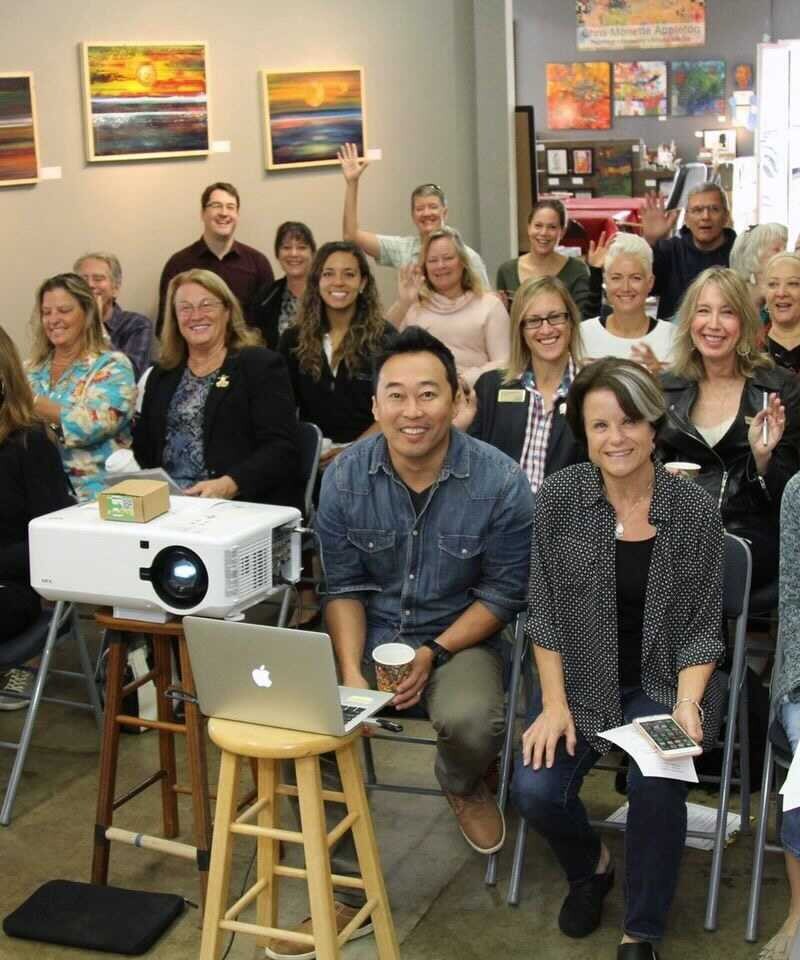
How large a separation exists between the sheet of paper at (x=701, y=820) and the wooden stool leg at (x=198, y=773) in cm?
102

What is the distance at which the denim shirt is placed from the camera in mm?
3430

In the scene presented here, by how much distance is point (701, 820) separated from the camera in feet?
11.9

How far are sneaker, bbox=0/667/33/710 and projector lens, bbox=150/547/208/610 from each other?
5.25 feet

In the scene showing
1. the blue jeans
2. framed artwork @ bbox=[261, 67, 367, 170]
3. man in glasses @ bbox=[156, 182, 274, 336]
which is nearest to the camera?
the blue jeans

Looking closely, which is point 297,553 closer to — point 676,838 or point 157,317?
point 676,838

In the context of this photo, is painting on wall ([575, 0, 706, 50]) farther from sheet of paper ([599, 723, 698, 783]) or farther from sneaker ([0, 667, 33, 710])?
sheet of paper ([599, 723, 698, 783])

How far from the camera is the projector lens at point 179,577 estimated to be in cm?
317

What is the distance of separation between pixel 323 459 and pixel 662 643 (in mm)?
2229

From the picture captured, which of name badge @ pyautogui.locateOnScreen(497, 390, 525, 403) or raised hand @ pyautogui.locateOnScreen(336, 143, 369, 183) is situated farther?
raised hand @ pyautogui.locateOnScreen(336, 143, 369, 183)

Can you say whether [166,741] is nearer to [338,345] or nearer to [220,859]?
[220,859]

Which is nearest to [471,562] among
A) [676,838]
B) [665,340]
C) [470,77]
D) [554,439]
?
[676,838]

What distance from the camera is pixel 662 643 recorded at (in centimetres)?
316

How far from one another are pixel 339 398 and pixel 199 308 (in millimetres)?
889

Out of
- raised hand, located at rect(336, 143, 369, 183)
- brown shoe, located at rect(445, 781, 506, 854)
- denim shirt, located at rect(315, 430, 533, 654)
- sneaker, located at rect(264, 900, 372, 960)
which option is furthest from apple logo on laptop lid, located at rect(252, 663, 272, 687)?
raised hand, located at rect(336, 143, 369, 183)
